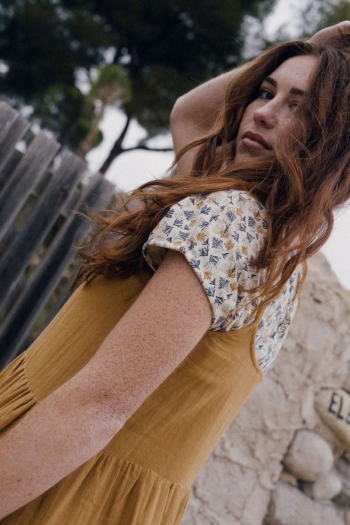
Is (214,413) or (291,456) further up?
(214,413)

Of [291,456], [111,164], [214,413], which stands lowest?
[291,456]

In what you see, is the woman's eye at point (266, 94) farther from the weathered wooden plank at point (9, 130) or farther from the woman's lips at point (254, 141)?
the weathered wooden plank at point (9, 130)

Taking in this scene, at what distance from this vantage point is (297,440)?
102 inches

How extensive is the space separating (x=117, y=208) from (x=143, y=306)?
0.37m

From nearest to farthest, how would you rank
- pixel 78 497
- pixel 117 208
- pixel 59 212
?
pixel 78 497
pixel 117 208
pixel 59 212

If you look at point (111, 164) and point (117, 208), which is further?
point (111, 164)

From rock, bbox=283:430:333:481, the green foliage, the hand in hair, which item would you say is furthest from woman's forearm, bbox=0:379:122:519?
the green foliage

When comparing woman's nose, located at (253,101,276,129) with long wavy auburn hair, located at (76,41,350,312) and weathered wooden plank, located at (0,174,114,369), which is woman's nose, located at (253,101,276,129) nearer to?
long wavy auburn hair, located at (76,41,350,312)

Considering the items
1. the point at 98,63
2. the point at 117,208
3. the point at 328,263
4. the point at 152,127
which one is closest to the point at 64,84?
the point at 98,63

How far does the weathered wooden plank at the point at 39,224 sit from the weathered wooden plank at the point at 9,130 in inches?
9.8

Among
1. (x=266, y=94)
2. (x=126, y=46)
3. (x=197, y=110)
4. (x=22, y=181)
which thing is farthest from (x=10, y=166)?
(x=126, y=46)

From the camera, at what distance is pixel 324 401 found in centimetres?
264

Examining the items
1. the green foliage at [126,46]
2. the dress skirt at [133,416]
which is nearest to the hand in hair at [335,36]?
the dress skirt at [133,416]

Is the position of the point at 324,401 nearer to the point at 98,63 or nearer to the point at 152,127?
the point at 152,127
